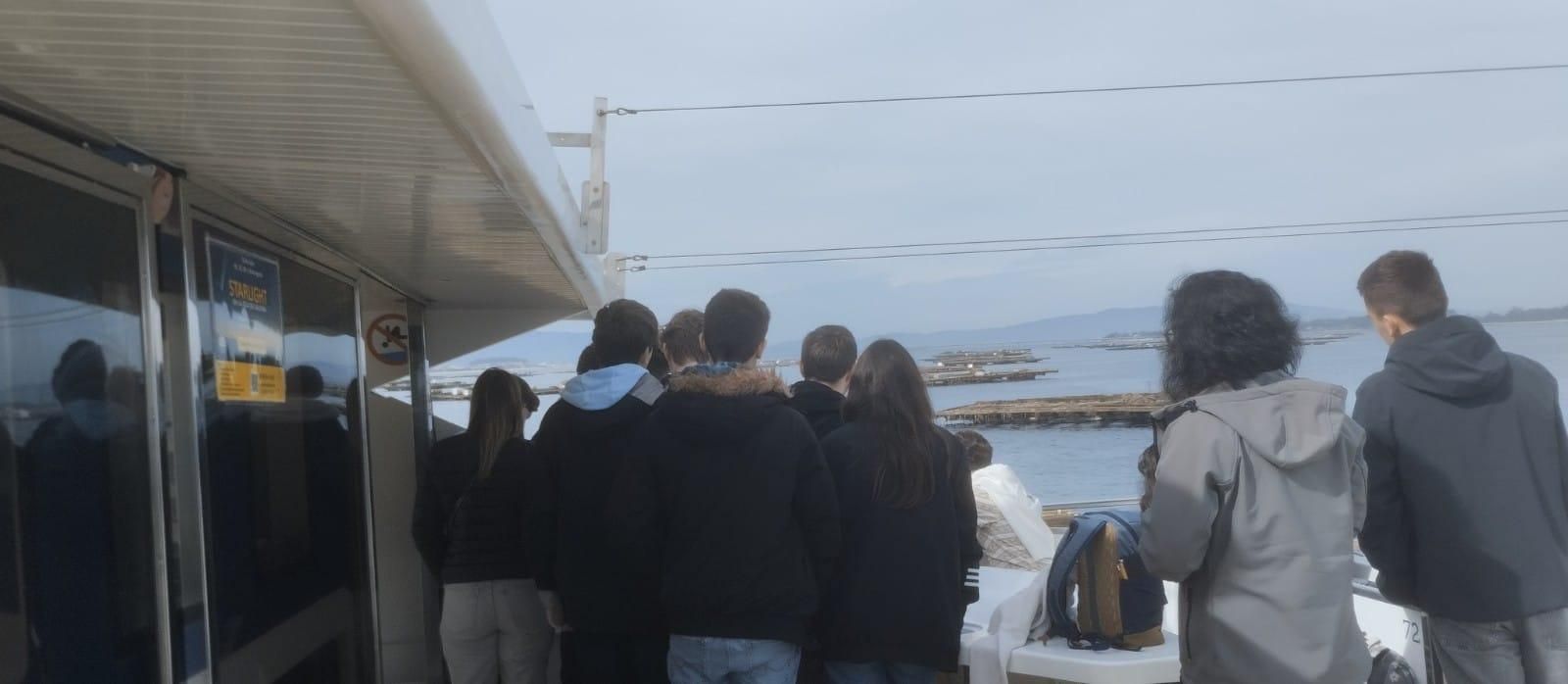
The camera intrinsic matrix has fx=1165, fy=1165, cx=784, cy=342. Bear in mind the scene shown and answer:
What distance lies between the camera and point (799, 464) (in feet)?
9.48

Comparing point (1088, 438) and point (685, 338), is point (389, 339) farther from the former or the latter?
point (1088, 438)

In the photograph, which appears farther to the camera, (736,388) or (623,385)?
(623,385)

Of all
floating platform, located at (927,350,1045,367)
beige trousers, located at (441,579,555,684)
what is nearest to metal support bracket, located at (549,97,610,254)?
beige trousers, located at (441,579,555,684)

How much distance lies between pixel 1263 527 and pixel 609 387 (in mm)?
1716

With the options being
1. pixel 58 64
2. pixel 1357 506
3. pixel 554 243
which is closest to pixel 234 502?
pixel 554 243

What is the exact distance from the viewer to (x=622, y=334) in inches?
134

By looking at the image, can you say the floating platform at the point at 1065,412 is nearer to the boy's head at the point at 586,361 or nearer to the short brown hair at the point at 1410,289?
the short brown hair at the point at 1410,289

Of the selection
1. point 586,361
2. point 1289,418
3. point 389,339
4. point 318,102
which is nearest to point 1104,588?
point 1289,418

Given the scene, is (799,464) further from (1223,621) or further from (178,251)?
(178,251)

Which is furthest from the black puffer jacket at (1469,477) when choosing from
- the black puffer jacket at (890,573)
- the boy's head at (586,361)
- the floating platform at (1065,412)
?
the floating platform at (1065,412)

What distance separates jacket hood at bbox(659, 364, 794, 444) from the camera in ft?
9.41

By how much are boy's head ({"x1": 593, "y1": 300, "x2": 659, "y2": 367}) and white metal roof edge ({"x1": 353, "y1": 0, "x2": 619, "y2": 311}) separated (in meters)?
0.31

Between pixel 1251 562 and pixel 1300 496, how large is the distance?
0.59 ft

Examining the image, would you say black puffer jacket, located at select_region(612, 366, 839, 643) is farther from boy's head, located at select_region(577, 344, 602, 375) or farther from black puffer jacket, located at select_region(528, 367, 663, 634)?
boy's head, located at select_region(577, 344, 602, 375)
